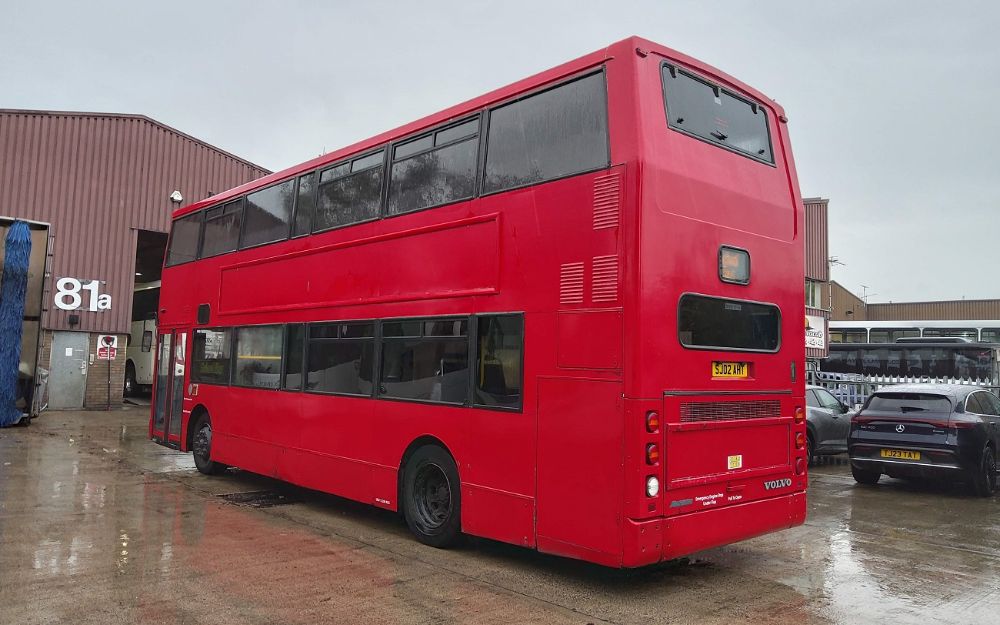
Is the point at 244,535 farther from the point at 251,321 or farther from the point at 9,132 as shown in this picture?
the point at 9,132

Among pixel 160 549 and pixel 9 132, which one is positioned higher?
pixel 9 132

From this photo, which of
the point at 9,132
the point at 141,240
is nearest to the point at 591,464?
the point at 9,132

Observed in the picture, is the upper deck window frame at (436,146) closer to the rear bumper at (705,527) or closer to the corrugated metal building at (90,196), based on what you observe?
the rear bumper at (705,527)

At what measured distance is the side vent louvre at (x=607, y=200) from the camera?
5535 millimetres

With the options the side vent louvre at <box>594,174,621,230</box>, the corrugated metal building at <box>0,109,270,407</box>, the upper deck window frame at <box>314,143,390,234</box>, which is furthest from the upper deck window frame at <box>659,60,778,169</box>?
the corrugated metal building at <box>0,109,270,407</box>

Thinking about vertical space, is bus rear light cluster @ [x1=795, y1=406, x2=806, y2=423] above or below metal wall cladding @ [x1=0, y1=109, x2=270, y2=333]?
below

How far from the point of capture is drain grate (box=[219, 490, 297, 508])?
9.12 metres

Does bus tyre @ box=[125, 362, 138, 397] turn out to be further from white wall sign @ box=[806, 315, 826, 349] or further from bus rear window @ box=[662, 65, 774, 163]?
bus rear window @ box=[662, 65, 774, 163]

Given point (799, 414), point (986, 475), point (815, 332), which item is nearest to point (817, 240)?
point (815, 332)

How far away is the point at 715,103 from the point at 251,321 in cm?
676

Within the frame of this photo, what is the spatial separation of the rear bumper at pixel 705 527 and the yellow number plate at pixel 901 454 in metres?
5.32

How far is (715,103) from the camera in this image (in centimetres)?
639

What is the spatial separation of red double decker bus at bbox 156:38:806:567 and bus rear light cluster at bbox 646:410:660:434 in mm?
22

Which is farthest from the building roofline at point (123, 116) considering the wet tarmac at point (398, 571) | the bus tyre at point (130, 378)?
the wet tarmac at point (398, 571)
